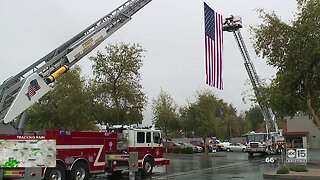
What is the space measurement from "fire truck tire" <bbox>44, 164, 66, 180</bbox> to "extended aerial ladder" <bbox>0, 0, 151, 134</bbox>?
2.09 m

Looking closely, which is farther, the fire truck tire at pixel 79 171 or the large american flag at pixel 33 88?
the fire truck tire at pixel 79 171

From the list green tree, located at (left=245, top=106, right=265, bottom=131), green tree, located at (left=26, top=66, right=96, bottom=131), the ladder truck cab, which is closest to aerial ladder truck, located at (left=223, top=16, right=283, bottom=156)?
green tree, located at (left=26, top=66, right=96, bottom=131)

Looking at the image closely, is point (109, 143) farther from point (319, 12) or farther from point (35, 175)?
point (319, 12)

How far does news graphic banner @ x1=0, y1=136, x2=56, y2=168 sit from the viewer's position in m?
13.4

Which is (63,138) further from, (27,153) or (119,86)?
(119,86)

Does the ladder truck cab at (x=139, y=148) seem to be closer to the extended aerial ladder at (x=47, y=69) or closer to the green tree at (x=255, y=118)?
the extended aerial ladder at (x=47, y=69)

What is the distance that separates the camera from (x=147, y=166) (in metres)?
23.1

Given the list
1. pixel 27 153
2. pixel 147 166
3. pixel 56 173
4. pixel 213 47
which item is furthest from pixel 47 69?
pixel 213 47

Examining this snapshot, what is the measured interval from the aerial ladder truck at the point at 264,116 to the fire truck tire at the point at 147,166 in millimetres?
18216

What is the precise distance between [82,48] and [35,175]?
10.0m

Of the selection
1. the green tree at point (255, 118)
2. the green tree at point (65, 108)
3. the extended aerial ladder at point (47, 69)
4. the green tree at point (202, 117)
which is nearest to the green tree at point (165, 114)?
the green tree at point (202, 117)

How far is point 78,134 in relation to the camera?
18.2 metres

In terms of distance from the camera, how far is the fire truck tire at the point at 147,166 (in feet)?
74.7

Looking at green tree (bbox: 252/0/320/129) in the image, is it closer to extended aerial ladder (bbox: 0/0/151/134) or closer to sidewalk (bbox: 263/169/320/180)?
sidewalk (bbox: 263/169/320/180)
